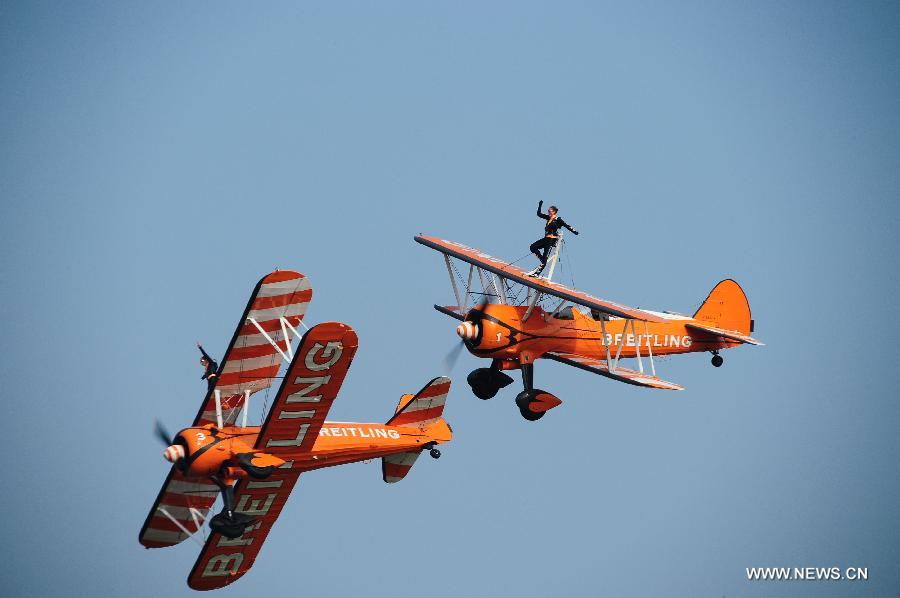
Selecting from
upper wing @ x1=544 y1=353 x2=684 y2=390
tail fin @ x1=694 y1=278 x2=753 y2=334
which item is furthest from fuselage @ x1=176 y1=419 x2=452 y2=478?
tail fin @ x1=694 y1=278 x2=753 y2=334

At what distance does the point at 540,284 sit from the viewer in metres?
28.9

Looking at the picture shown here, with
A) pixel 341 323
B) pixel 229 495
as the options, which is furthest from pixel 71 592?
pixel 341 323

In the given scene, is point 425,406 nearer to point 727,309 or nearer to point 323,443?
point 323,443

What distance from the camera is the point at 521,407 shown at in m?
29.2

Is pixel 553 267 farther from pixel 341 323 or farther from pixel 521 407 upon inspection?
pixel 341 323

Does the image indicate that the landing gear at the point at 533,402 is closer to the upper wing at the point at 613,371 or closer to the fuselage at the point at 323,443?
the upper wing at the point at 613,371

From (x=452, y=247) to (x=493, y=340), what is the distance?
3526 millimetres

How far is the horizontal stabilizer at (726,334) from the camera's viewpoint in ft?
102

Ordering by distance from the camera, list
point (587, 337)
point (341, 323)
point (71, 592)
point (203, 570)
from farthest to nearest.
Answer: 1. point (71, 592)
2. point (587, 337)
3. point (203, 570)
4. point (341, 323)

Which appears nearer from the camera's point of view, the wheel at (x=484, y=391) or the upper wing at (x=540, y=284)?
the upper wing at (x=540, y=284)

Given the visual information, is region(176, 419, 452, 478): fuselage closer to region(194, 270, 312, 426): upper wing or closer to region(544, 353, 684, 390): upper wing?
region(194, 270, 312, 426): upper wing

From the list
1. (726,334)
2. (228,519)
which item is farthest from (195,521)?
(726,334)

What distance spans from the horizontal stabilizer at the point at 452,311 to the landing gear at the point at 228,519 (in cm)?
707

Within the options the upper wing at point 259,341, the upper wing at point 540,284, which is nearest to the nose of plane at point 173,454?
the upper wing at point 259,341
